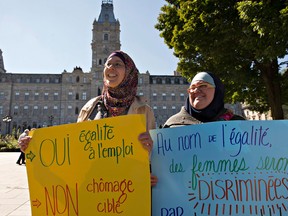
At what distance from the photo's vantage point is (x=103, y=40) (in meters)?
62.8

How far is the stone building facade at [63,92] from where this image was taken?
60969 millimetres

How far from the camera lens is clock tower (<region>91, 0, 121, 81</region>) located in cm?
6131

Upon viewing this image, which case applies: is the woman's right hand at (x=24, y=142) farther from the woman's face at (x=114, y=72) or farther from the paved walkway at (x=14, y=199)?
the paved walkway at (x=14, y=199)

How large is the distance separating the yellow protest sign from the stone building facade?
192ft

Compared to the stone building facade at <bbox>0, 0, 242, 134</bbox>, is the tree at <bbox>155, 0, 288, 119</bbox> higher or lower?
lower

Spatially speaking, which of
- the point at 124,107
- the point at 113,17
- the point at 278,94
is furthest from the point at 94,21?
the point at 124,107

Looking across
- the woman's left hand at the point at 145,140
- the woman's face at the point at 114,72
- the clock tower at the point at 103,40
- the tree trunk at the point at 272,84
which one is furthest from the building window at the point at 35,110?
the woman's left hand at the point at 145,140

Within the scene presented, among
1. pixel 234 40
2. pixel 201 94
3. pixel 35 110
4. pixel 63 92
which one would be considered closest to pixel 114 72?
pixel 201 94

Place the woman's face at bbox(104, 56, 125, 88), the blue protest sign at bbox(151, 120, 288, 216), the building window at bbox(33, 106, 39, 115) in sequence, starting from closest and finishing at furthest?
the blue protest sign at bbox(151, 120, 288, 216), the woman's face at bbox(104, 56, 125, 88), the building window at bbox(33, 106, 39, 115)

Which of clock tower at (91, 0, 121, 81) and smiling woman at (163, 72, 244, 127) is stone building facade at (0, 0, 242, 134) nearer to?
clock tower at (91, 0, 121, 81)

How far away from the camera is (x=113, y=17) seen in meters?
66.2

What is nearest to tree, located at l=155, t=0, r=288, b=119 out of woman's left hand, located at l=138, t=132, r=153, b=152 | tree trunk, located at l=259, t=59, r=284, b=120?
tree trunk, located at l=259, t=59, r=284, b=120

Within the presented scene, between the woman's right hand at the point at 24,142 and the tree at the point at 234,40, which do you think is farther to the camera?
Answer: the tree at the point at 234,40

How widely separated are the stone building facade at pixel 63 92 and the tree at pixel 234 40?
4877cm
